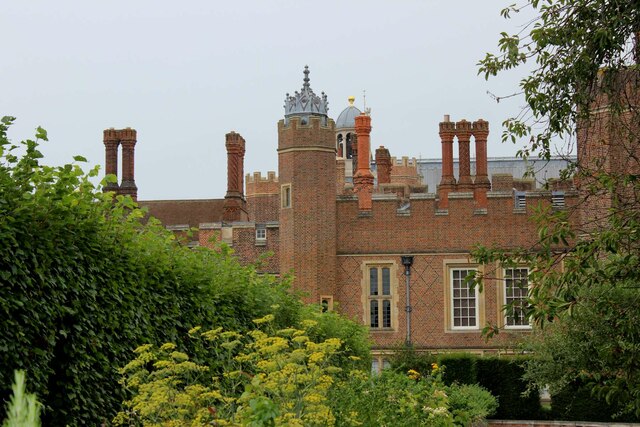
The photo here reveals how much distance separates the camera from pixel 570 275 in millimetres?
8055

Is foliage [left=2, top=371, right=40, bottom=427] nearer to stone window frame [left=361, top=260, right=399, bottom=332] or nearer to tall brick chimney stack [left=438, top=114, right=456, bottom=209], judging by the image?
stone window frame [left=361, top=260, right=399, bottom=332]

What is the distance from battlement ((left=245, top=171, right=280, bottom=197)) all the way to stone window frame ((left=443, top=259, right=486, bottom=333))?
26.6m

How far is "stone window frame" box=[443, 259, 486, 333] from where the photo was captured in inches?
1270

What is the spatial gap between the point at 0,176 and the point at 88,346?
1.34 metres

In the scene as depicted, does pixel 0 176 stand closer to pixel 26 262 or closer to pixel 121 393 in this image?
pixel 26 262

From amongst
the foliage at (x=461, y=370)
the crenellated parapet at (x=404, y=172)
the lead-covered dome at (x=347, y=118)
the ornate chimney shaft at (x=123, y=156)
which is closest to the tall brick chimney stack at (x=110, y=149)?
the ornate chimney shaft at (x=123, y=156)

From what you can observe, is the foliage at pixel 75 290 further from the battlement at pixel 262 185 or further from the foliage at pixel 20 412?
the battlement at pixel 262 185

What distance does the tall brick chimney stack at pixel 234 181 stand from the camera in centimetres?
3556

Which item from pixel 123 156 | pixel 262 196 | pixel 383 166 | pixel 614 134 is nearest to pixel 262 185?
pixel 262 196

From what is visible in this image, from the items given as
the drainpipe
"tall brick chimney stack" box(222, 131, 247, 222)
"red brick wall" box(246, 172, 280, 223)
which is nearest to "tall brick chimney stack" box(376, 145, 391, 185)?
"tall brick chimney stack" box(222, 131, 247, 222)

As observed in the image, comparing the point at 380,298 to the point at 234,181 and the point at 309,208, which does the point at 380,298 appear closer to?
the point at 309,208

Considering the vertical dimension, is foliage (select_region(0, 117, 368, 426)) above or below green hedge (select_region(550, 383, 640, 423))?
above

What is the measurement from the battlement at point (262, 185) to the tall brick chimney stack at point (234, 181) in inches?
852

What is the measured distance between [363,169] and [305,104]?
8.45 ft
